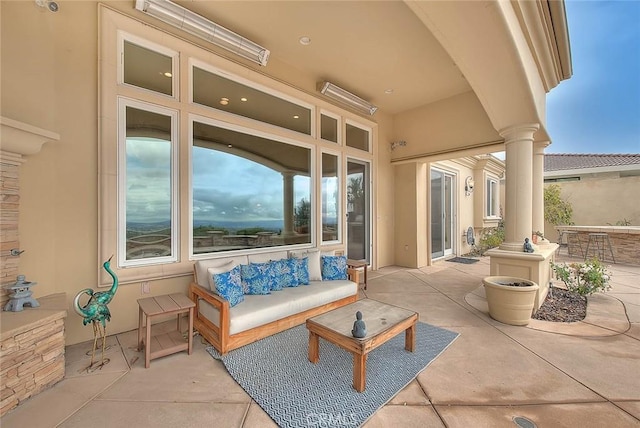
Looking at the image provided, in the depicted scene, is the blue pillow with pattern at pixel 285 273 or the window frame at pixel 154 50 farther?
the blue pillow with pattern at pixel 285 273

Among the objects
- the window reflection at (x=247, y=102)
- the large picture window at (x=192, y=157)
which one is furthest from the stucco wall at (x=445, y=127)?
the window reflection at (x=247, y=102)

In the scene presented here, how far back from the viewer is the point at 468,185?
838 centimetres

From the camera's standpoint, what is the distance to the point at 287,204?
441 cm

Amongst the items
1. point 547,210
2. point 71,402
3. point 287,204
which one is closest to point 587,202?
point 547,210

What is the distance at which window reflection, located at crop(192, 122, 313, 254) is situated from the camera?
3447 millimetres

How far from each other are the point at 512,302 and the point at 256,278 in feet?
10.1

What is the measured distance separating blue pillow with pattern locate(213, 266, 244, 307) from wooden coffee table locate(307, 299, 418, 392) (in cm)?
90

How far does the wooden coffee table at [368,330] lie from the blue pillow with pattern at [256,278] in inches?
39.1

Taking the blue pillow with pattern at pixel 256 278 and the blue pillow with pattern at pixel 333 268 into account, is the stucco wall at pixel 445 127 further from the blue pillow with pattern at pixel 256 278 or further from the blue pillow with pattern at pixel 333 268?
the blue pillow with pattern at pixel 256 278

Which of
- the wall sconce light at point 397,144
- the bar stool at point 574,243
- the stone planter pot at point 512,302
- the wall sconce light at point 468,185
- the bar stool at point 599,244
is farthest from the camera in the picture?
the wall sconce light at point 468,185

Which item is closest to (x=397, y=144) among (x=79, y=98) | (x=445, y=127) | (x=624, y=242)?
(x=445, y=127)

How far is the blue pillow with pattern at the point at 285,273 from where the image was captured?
10.7ft

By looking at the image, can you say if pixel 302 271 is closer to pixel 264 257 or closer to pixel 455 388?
pixel 264 257

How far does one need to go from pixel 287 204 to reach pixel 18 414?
342 cm
